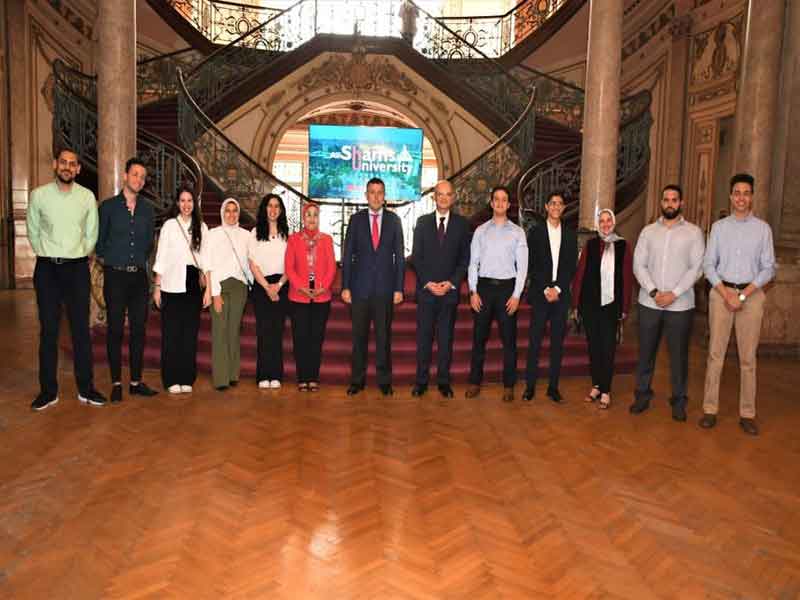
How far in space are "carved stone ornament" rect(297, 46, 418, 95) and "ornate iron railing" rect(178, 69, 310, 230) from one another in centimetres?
330

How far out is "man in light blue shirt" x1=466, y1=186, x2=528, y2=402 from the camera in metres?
5.12

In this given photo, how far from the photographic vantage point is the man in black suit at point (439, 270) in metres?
5.19

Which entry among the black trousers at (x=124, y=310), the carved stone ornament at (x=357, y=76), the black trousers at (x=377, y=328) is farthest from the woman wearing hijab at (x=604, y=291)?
the carved stone ornament at (x=357, y=76)

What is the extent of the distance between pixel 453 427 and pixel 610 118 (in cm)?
357

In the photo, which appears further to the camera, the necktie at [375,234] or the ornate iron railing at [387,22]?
the ornate iron railing at [387,22]

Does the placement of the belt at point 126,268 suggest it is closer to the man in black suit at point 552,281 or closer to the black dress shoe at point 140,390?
the black dress shoe at point 140,390

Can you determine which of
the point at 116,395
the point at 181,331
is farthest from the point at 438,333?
the point at 116,395

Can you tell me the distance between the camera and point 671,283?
15.7ft

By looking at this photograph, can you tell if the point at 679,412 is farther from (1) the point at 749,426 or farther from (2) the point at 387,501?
(2) the point at 387,501

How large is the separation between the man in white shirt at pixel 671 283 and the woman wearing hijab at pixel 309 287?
2.20 meters

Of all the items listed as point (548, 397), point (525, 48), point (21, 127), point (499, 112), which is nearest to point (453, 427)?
point (548, 397)

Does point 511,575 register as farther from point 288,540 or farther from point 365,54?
point 365,54

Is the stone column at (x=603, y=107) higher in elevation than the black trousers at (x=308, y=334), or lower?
higher

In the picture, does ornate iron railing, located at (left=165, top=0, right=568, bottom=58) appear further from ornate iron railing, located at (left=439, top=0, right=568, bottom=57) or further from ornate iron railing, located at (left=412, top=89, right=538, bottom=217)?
ornate iron railing, located at (left=412, top=89, right=538, bottom=217)
